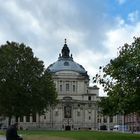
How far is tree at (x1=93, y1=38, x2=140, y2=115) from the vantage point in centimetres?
5641

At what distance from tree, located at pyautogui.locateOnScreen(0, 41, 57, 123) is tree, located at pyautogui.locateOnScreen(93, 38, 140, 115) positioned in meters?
48.7

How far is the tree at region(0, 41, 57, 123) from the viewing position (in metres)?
108

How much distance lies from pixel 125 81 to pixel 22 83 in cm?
5405

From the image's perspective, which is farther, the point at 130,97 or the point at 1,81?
the point at 1,81

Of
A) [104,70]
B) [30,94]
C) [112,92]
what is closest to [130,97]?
[112,92]

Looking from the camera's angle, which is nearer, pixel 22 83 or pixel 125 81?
pixel 125 81

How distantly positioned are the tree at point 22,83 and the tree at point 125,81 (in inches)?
1916

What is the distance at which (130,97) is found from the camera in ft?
184

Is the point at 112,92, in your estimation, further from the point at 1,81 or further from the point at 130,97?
the point at 1,81

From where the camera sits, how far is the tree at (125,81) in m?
56.4

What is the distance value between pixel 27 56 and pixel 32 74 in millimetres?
4134

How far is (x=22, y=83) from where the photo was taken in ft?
358

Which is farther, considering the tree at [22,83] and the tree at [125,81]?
the tree at [22,83]

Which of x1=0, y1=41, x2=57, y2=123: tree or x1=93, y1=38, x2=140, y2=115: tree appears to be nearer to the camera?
x1=93, y1=38, x2=140, y2=115: tree
